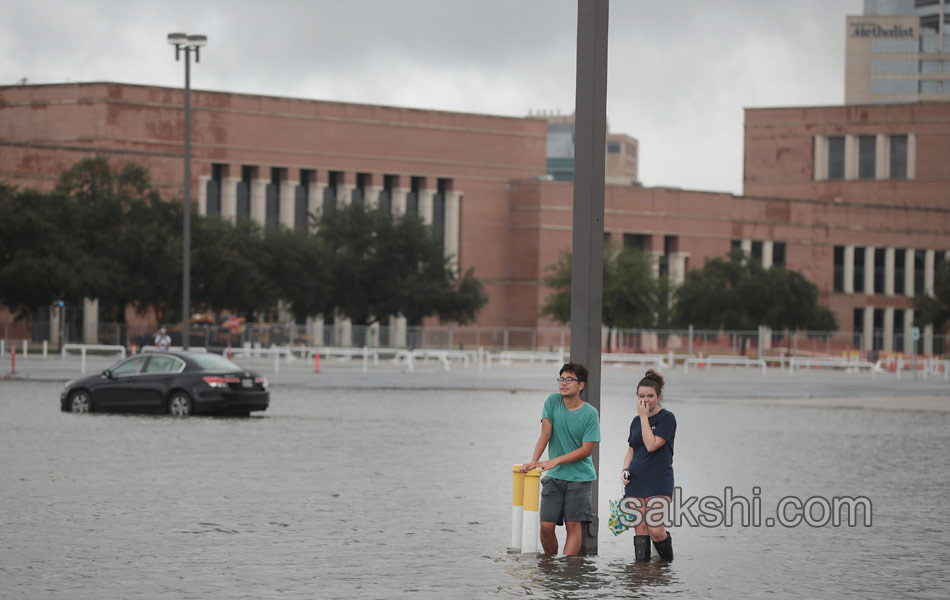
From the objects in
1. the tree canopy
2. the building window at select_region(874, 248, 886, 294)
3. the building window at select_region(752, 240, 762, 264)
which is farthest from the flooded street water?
the building window at select_region(874, 248, 886, 294)

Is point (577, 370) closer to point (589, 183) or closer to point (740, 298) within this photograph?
point (589, 183)

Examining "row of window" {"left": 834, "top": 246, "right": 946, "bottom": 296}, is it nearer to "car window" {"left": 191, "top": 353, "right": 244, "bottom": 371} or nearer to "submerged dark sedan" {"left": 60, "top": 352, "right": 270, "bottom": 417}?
"car window" {"left": 191, "top": 353, "right": 244, "bottom": 371}

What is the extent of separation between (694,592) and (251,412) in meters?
21.7

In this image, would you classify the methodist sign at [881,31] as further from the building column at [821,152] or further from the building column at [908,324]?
the building column at [908,324]

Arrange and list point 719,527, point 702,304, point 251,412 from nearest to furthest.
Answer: point 719,527
point 251,412
point 702,304

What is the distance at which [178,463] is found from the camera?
60.8 ft

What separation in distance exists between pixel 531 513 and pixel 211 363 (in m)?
18.1

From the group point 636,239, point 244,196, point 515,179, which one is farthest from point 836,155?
point 244,196

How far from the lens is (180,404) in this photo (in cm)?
2866

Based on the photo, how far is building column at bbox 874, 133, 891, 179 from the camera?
136m

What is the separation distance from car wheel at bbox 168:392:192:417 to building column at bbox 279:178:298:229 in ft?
256

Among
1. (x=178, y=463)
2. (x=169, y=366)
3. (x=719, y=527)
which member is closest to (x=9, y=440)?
(x=178, y=463)

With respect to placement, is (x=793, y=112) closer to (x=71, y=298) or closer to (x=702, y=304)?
(x=702, y=304)

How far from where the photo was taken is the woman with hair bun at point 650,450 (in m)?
10.6
